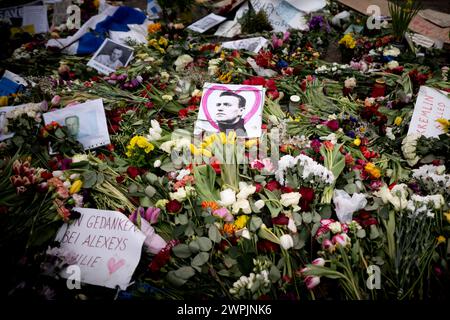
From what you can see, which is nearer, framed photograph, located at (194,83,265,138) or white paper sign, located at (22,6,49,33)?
framed photograph, located at (194,83,265,138)

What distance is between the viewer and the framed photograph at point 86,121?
187 centimetres

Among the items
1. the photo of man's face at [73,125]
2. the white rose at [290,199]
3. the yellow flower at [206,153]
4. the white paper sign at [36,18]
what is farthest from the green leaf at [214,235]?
the white paper sign at [36,18]

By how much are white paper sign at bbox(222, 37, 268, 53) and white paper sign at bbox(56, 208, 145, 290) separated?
6.05 ft

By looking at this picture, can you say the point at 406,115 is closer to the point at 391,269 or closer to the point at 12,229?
the point at 391,269

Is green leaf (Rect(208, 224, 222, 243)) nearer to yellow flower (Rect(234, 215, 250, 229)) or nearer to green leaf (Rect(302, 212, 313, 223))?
yellow flower (Rect(234, 215, 250, 229))

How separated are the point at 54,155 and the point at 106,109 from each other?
446 millimetres

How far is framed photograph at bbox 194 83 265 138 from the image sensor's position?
1874 millimetres

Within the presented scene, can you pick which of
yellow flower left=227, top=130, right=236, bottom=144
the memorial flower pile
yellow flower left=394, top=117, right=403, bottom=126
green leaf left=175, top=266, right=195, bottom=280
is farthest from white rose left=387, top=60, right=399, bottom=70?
green leaf left=175, top=266, right=195, bottom=280

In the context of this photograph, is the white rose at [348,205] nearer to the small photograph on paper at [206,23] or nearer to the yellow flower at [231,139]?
the yellow flower at [231,139]

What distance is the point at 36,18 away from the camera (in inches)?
129

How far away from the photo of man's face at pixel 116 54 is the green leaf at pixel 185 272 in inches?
81.0

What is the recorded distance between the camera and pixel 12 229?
4.47 feet

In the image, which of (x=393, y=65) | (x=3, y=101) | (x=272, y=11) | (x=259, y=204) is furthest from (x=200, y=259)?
(x=272, y=11)
